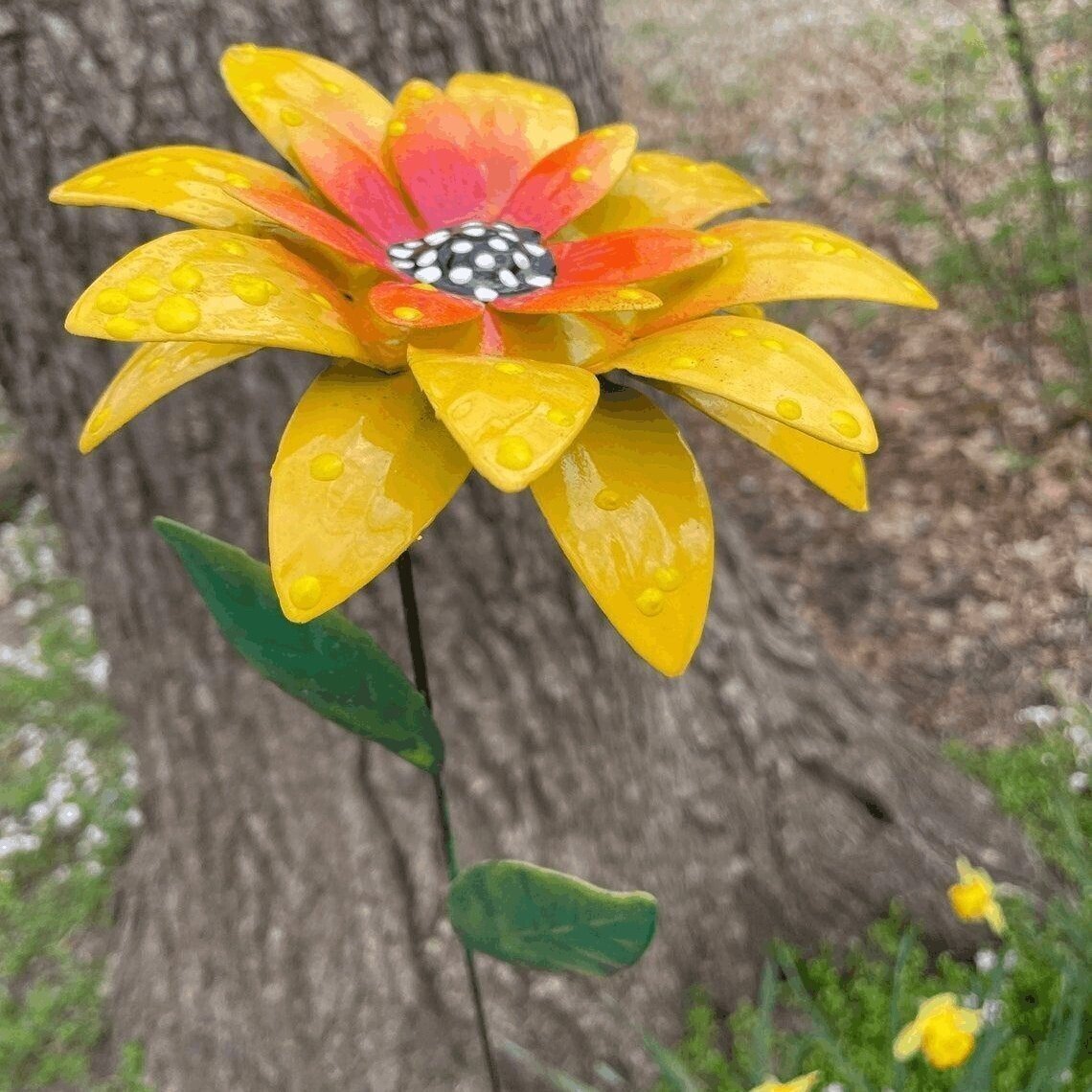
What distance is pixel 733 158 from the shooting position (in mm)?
4129

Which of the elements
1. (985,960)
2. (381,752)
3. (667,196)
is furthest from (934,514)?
(667,196)

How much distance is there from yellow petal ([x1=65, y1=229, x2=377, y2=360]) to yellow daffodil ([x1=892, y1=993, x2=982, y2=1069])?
2.92 feet

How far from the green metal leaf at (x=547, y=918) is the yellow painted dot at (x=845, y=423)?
0.33m

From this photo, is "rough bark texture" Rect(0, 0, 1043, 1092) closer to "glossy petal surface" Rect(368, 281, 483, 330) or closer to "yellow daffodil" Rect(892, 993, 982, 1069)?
"yellow daffodil" Rect(892, 993, 982, 1069)

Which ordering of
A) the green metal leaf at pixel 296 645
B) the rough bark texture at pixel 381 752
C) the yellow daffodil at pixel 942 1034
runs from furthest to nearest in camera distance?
the rough bark texture at pixel 381 752
the yellow daffodil at pixel 942 1034
the green metal leaf at pixel 296 645

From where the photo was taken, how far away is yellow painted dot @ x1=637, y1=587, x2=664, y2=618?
1.67 feet

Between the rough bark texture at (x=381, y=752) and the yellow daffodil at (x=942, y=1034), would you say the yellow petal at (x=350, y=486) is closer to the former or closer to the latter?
the rough bark texture at (x=381, y=752)

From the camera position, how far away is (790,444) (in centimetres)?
57

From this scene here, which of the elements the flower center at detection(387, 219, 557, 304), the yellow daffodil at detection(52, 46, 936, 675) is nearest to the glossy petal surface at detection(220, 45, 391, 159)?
the yellow daffodil at detection(52, 46, 936, 675)

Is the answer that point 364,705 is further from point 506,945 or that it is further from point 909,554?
point 909,554

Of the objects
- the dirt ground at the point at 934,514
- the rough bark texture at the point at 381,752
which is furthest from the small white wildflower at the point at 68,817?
the dirt ground at the point at 934,514

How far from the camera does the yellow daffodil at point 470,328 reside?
48 cm

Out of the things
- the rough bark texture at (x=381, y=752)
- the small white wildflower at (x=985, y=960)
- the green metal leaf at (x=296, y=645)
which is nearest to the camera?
the green metal leaf at (x=296, y=645)

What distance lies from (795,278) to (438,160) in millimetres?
237
